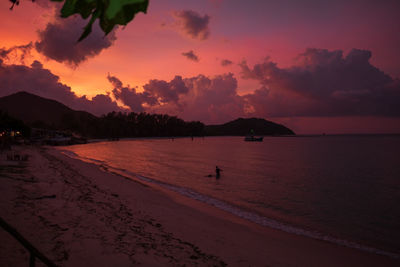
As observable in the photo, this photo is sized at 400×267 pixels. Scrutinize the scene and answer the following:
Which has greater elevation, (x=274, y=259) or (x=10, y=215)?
(x=10, y=215)

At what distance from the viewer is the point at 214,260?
297 inches

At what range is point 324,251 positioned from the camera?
10.1m

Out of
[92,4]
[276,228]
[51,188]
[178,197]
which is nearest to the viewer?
[92,4]

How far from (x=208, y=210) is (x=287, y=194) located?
31.9 feet

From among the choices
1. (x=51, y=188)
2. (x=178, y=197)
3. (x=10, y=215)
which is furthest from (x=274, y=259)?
(x=51, y=188)

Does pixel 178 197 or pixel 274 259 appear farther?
pixel 178 197

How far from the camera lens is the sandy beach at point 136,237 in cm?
667

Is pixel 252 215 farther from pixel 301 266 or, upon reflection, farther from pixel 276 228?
pixel 301 266

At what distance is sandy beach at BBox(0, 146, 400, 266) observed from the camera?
6671 mm

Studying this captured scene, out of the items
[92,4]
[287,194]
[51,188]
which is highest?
[92,4]

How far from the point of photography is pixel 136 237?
27.4 ft

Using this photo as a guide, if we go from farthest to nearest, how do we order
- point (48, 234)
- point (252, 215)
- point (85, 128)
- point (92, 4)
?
point (85, 128) < point (252, 215) < point (48, 234) < point (92, 4)

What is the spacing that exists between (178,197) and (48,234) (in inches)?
446

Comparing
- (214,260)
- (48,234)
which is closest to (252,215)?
(214,260)
